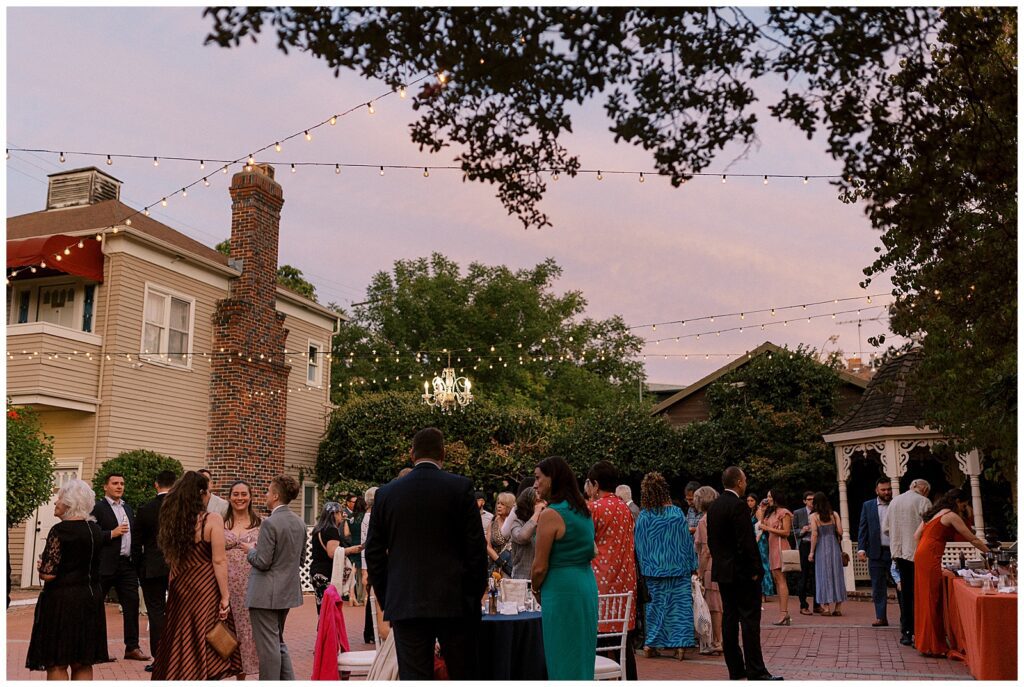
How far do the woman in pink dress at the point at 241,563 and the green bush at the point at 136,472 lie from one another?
363 inches

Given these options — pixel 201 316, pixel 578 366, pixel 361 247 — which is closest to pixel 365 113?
pixel 361 247

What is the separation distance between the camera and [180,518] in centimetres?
604

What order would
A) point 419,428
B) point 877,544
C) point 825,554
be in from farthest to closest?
point 419,428, point 825,554, point 877,544

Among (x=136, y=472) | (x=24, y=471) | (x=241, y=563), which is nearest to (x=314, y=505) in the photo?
(x=136, y=472)

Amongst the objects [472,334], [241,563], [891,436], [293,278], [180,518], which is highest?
[293,278]

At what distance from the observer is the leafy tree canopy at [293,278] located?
32.7 meters

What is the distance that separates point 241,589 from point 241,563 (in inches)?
7.3

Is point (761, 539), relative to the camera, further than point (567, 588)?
Yes

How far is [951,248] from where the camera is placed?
7.01 m

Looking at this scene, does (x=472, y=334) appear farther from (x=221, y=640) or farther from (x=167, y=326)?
(x=221, y=640)

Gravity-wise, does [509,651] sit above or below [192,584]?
below

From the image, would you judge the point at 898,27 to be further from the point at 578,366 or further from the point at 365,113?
the point at 578,366

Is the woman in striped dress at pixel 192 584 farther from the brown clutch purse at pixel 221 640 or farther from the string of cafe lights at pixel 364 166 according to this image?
the string of cafe lights at pixel 364 166

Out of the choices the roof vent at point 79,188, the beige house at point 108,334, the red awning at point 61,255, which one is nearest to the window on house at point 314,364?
the beige house at point 108,334
